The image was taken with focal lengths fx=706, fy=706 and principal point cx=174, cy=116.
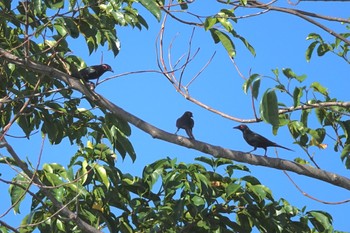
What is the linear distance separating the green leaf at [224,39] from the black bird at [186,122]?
1544mm

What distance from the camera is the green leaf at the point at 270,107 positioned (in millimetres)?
3297

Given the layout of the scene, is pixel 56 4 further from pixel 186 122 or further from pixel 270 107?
pixel 270 107

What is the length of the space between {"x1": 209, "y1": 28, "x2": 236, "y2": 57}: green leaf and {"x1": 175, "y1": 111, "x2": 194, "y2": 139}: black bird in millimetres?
1544

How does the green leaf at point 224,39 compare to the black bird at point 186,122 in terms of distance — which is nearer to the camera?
the green leaf at point 224,39

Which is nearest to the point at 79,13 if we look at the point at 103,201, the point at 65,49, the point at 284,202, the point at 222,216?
the point at 65,49

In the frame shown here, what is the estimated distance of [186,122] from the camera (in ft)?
21.3

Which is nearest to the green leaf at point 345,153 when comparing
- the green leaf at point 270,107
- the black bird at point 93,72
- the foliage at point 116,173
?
the foliage at point 116,173

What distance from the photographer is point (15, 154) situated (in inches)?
172

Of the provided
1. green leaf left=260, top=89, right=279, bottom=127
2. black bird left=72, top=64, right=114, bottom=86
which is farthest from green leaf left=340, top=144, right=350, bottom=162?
black bird left=72, top=64, right=114, bottom=86

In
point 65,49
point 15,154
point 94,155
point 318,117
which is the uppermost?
point 65,49

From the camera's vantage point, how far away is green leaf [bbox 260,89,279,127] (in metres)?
3.30

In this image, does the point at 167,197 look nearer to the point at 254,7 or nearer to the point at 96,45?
the point at 96,45

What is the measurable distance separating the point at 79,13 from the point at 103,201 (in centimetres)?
147

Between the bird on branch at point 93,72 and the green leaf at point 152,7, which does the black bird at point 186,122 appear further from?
the green leaf at point 152,7
